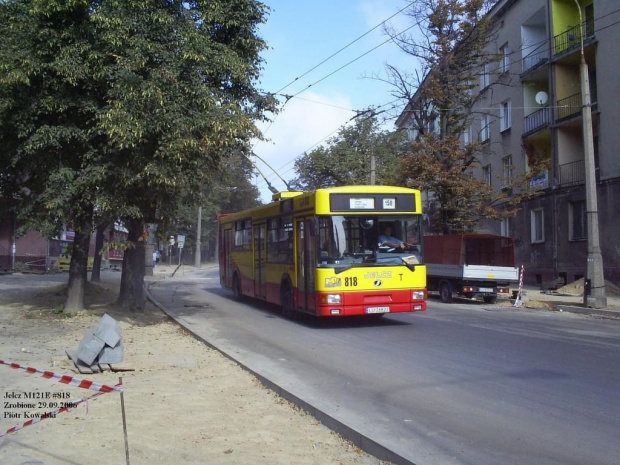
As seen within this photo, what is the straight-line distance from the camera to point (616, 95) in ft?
76.0

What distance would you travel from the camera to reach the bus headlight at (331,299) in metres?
12.3

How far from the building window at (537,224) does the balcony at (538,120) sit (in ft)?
13.3

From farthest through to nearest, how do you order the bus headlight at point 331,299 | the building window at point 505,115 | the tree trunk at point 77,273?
1. the building window at point 505,115
2. the tree trunk at point 77,273
3. the bus headlight at point 331,299

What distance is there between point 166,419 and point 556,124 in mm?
25509

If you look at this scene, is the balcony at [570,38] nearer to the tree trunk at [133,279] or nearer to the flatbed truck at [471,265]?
the flatbed truck at [471,265]

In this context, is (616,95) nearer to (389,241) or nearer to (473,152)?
(473,152)

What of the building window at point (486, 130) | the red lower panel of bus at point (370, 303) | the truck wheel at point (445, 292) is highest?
the building window at point (486, 130)

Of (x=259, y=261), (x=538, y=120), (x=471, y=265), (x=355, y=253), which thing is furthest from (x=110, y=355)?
(x=538, y=120)

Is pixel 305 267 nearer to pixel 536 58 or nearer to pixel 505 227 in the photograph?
pixel 505 227

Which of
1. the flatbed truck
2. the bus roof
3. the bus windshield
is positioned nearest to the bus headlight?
the bus windshield

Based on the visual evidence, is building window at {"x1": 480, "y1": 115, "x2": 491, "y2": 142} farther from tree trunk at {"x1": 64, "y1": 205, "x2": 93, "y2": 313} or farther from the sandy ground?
the sandy ground

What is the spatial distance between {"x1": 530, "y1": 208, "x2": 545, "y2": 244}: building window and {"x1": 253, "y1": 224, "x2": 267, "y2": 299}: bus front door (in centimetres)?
1702

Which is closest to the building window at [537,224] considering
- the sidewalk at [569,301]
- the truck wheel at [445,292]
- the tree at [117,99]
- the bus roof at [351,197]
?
the sidewalk at [569,301]

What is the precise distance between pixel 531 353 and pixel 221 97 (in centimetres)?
798
